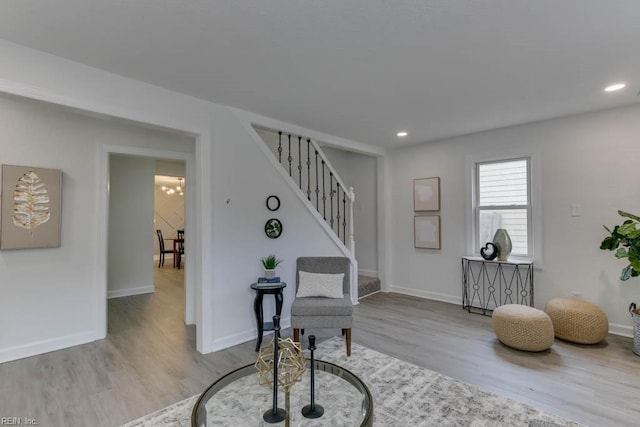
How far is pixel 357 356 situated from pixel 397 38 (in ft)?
8.83

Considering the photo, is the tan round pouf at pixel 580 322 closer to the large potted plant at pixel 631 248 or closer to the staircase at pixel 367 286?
the large potted plant at pixel 631 248

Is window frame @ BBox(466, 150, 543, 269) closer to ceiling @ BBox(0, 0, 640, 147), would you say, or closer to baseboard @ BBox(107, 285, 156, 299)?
ceiling @ BBox(0, 0, 640, 147)

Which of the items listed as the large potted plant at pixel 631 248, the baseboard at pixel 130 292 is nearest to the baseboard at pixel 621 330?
the large potted plant at pixel 631 248

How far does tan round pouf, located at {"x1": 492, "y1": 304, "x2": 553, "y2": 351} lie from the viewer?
2951 millimetres

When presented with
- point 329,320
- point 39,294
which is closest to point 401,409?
point 329,320

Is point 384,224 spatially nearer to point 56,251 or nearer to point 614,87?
point 614,87

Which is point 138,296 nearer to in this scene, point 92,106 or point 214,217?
point 214,217

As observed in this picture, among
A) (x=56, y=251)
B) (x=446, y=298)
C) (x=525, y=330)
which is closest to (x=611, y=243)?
(x=525, y=330)

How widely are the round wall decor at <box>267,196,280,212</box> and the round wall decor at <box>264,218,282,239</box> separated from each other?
0.13 metres

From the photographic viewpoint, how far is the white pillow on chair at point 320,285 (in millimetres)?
3292

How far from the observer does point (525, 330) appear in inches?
117

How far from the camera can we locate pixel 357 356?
9.67ft

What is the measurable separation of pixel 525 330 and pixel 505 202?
193 cm

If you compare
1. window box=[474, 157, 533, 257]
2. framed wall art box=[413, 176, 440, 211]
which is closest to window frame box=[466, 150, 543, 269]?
window box=[474, 157, 533, 257]
